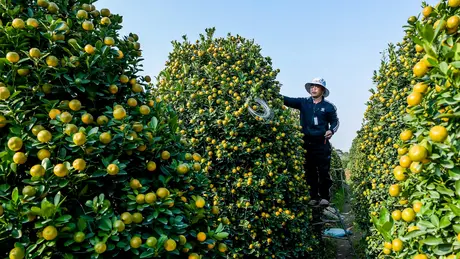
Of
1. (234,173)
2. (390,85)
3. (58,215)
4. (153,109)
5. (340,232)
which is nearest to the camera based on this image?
(58,215)

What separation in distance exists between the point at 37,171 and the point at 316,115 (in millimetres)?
4624

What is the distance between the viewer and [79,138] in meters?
1.55

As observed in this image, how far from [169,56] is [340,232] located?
6.09 meters

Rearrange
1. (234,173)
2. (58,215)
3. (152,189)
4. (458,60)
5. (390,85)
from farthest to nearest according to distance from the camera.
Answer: (390,85), (234,173), (152,189), (58,215), (458,60)

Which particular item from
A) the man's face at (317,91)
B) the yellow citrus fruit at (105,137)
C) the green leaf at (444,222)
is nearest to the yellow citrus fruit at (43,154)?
the yellow citrus fruit at (105,137)

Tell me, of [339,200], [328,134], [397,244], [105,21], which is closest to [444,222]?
[397,244]

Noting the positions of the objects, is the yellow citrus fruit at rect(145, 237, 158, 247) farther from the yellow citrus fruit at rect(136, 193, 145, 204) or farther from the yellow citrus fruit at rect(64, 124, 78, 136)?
the yellow citrus fruit at rect(64, 124, 78, 136)

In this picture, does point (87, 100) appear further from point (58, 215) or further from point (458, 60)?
point (458, 60)

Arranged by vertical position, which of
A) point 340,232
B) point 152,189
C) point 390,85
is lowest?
point 340,232

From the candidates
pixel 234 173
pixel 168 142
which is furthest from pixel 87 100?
pixel 234 173

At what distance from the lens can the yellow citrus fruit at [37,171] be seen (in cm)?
148

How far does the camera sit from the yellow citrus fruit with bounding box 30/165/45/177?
1.48 m

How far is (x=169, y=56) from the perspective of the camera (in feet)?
16.4

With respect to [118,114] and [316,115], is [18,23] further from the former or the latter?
[316,115]
